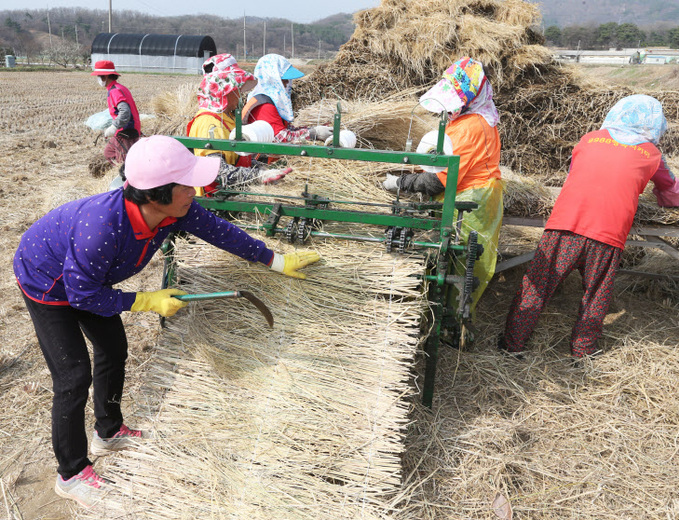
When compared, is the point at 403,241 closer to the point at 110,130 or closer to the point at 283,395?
the point at 283,395

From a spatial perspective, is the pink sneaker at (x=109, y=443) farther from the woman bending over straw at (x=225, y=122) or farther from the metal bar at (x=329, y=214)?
the woman bending over straw at (x=225, y=122)

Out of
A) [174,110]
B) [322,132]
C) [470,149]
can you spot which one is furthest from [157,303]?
[174,110]

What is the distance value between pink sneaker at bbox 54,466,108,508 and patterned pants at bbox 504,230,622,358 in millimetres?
2608

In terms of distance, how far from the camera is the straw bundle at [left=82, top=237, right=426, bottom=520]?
2211 mm

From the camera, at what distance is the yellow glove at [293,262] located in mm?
2680

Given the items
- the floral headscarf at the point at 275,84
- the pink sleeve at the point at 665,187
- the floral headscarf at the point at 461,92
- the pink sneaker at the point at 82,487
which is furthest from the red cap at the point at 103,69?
the pink sleeve at the point at 665,187

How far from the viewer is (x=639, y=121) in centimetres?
331

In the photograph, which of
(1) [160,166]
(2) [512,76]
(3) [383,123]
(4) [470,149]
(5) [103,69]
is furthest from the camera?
(5) [103,69]

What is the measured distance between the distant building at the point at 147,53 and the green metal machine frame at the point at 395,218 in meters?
34.4

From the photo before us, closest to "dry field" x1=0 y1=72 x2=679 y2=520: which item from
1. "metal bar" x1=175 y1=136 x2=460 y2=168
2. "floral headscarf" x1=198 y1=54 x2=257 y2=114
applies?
"metal bar" x1=175 y1=136 x2=460 y2=168

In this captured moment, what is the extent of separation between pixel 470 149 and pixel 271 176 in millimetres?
1204

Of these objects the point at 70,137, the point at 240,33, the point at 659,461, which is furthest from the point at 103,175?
the point at 240,33

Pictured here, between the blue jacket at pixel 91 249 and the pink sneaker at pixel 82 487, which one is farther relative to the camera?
→ the pink sneaker at pixel 82 487

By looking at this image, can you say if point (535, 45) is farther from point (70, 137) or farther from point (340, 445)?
point (70, 137)
